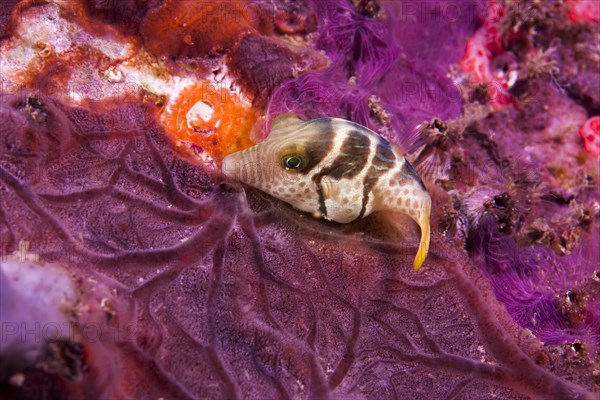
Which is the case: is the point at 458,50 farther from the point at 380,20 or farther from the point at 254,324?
the point at 254,324

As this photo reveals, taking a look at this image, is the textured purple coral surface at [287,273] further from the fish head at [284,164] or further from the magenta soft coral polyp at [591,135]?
the magenta soft coral polyp at [591,135]

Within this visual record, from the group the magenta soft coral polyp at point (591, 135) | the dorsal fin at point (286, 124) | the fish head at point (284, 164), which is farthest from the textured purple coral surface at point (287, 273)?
the magenta soft coral polyp at point (591, 135)

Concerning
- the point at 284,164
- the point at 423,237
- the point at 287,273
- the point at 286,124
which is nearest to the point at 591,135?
the point at 423,237

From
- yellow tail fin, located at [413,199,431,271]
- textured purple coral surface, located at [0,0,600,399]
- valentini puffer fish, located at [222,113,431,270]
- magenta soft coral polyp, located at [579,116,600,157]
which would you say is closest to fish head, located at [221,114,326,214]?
valentini puffer fish, located at [222,113,431,270]

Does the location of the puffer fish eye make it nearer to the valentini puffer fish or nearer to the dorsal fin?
the valentini puffer fish

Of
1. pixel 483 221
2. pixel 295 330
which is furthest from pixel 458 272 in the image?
pixel 295 330

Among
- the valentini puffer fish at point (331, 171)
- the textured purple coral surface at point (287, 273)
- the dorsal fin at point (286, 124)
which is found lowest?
the textured purple coral surface at point (287, 273)
